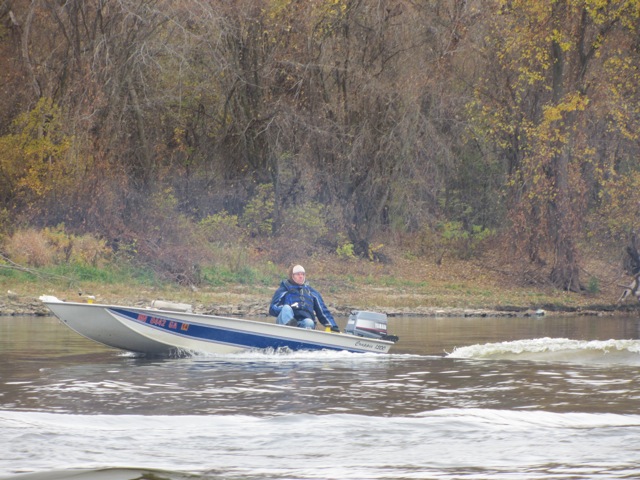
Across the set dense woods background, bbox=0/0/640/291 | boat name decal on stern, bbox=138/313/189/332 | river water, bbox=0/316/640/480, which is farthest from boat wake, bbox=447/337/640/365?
dense woods background, bbox=0/0/640/291

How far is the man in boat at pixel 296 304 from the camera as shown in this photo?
18.7 metres

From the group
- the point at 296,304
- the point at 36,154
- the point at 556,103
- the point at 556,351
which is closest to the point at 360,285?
the point at 556,103

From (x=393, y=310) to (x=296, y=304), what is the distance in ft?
40.2

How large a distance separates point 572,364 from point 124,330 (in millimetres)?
7148

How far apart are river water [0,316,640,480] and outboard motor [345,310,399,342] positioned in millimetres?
375

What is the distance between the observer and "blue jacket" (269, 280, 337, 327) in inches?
739

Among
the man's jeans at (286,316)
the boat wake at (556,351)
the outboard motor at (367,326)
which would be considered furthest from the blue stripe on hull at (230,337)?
the boat wake at (556,351)

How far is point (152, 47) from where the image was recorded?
32812 mm

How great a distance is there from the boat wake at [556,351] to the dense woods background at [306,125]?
13.6 metres

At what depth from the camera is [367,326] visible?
1905 centimetres

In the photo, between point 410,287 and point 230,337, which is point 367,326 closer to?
point 230,337

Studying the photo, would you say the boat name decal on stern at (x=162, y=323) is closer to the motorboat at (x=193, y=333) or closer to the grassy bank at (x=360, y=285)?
the motorboat at (x=193, y=333)

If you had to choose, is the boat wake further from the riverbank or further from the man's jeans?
the riverbank

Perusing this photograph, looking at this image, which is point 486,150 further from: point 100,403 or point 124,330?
point 100,403
